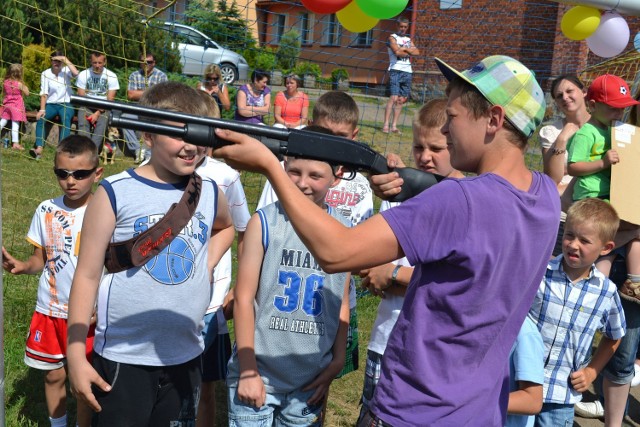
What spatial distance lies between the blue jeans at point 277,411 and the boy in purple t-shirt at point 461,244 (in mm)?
797

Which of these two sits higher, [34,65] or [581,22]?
[581,22]

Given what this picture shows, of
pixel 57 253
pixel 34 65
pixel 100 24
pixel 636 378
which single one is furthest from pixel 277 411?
pixel 34 65

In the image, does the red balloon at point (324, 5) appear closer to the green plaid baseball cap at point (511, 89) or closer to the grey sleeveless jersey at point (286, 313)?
the grey sleeveless jersey at point (286, 313)

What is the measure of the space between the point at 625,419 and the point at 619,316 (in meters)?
1.45

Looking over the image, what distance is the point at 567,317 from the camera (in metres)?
3.66

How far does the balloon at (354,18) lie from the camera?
196 inches

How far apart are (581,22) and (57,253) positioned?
336 centimetres

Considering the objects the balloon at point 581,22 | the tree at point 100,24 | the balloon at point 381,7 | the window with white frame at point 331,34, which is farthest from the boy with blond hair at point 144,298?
the window with white frame at point 331,34

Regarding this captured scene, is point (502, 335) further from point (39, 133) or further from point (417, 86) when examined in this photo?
point (417, 86)

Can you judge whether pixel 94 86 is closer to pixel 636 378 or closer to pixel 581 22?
pixel 581 22

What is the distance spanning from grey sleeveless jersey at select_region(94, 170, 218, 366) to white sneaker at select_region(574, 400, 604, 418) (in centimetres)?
319

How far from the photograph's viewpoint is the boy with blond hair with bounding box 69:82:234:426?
2.69m

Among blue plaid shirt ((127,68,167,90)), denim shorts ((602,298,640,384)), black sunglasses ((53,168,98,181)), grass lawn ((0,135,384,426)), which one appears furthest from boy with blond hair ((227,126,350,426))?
blue plaid shirt ((127,68,167,90))

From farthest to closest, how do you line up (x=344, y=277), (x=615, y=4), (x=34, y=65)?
(x=34, y=65) < (x=615, y=4) < (x=344, y=277)
